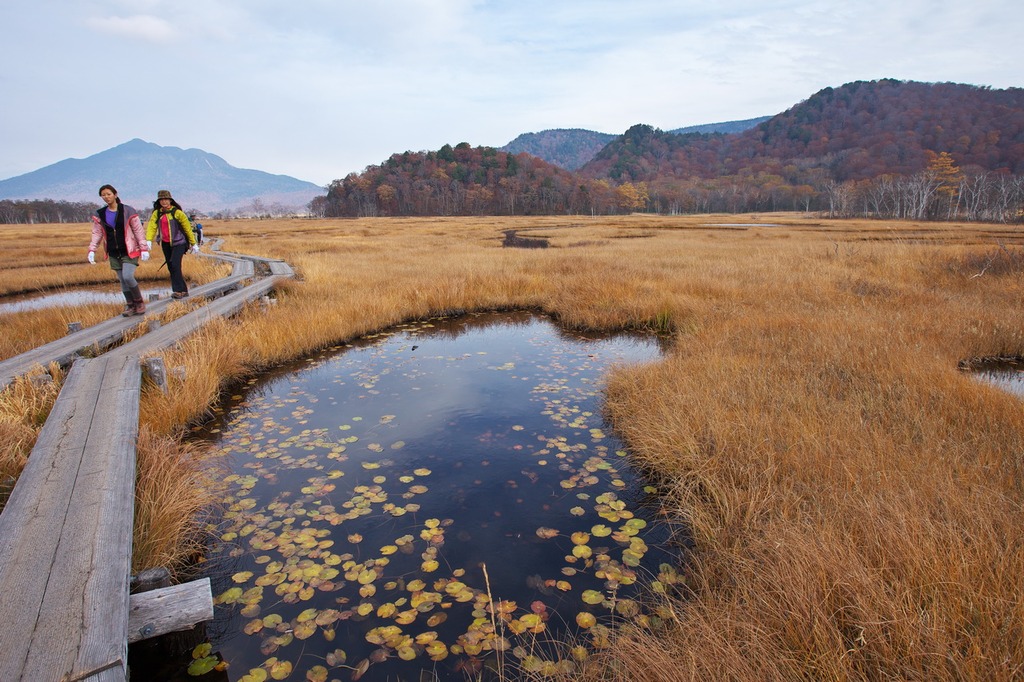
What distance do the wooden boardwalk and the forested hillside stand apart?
293 ft

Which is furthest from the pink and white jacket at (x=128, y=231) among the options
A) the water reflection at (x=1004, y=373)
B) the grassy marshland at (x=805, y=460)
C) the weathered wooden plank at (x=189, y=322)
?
the water reflection at (x=1004, y=373)

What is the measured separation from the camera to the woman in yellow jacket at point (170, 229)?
1033cm

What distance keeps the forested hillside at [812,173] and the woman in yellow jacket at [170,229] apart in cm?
8691

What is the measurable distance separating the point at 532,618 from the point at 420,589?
88cm

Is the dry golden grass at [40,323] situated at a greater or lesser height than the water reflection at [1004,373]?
greater

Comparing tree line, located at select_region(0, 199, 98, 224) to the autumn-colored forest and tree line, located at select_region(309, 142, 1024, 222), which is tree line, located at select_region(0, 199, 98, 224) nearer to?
the autumn-colored forest

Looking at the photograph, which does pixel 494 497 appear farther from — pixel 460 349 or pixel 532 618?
pixel 460 349

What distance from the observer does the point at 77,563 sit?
279cm

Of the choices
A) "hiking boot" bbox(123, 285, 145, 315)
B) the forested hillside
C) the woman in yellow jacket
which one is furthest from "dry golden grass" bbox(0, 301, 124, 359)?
the forested hillside

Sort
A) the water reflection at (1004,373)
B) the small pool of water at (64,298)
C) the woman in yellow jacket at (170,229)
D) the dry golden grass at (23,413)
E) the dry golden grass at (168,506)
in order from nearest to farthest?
the dry golden grass at (168,506) < the dry golden grass at (23,413) < the water reflection at (1004,373) < the woman in yellow jacket at (170,229) < the small pool of water at (64,298)

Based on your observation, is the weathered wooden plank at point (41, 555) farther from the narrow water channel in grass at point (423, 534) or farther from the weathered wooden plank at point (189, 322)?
the weathered wooden plank at point (189, 322)

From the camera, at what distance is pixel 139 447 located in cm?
467

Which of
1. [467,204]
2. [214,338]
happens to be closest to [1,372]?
[214,338]

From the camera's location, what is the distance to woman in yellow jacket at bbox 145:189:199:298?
407 inches
